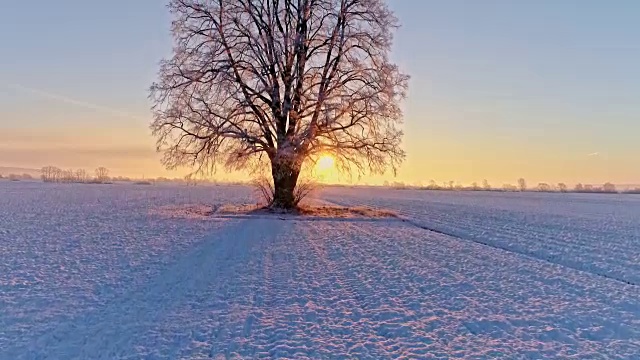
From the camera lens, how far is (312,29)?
24.8 meters

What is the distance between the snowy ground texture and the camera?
581cm

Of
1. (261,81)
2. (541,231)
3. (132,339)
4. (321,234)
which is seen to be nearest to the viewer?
(132,339)

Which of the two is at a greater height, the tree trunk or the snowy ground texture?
the tree trunk

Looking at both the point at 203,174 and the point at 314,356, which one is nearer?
the point at 314,356

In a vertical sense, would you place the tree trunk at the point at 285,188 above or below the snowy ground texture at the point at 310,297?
above

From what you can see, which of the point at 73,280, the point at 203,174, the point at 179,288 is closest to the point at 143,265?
the point at 73,280

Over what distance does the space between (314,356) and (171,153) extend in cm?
2071

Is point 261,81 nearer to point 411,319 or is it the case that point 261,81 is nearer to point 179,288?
point 179,288

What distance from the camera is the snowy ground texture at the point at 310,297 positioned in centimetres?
581

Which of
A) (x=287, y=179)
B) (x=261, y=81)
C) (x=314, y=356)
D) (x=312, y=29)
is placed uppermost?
(x=312, y=29)

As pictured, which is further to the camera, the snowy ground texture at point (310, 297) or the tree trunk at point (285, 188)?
the tree trunk at point (285, 188)

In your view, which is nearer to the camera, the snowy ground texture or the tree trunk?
the snowy ground texture

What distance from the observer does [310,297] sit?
8.03 metres

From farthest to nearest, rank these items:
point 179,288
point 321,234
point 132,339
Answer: point 321,234, point 179,288, point 132,339
